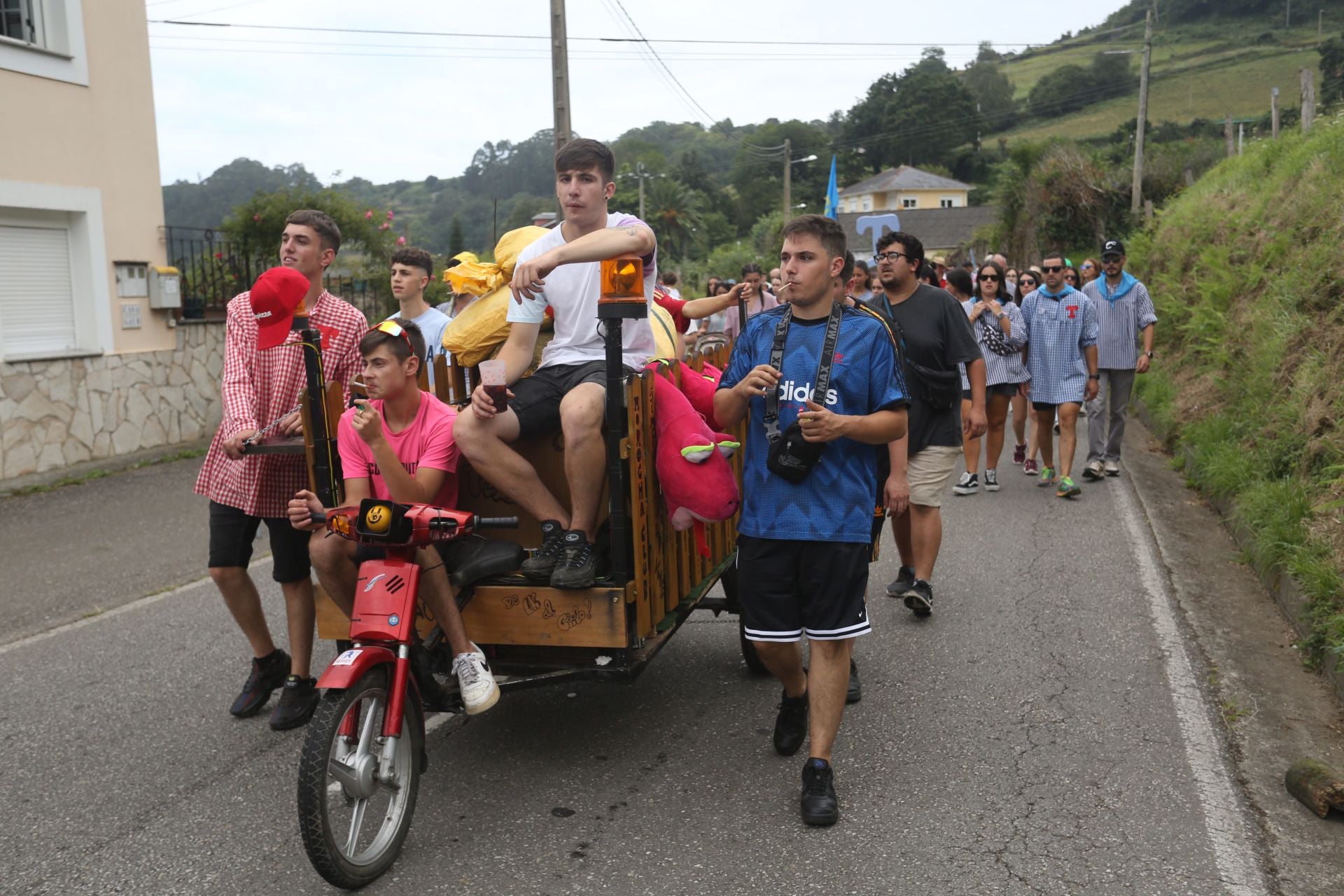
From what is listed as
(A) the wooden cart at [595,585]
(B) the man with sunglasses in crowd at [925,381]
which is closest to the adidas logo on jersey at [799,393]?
(A) the wooden cart at [595,585]

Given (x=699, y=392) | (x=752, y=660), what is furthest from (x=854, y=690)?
(x=699, y=392)

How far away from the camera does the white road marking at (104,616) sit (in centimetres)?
678

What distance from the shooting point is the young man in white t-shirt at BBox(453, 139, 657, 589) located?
4.30 metres

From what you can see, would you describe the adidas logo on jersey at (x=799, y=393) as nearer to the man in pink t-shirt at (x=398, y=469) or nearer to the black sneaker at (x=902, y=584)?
the man in pink t-shirt at (x=398, y=469)

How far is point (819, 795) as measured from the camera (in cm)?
423

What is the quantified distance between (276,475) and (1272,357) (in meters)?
8.37

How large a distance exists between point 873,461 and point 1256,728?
2234mm

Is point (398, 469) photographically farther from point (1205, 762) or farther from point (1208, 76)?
point (1208, 76)

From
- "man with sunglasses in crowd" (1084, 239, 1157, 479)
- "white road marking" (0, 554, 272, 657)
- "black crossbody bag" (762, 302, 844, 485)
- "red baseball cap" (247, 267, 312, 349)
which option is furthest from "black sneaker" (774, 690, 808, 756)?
"man with sunglasses in crowd" (1084, 239, 1157, 479)

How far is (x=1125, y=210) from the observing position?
38.8m

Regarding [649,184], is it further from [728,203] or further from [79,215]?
[79,215]

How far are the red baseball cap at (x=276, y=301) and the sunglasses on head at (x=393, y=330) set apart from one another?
0.33 metres

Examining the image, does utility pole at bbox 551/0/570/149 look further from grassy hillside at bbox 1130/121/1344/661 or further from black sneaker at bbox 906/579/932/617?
black sneaker at bbox 906/579/932/617

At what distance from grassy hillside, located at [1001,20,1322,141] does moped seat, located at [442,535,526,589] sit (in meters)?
90.2
